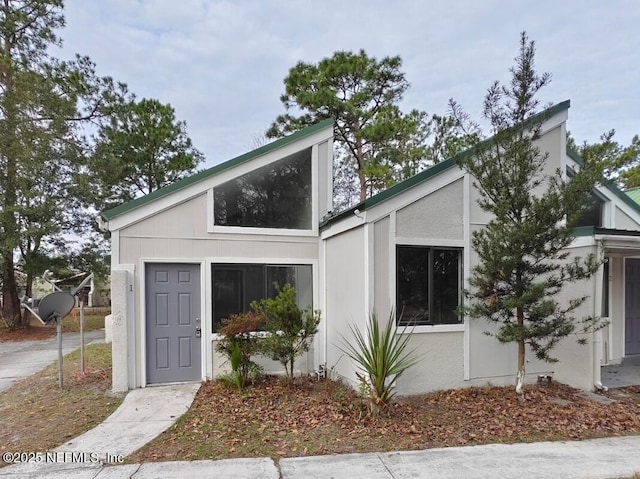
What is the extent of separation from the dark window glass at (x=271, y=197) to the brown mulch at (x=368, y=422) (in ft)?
10.0

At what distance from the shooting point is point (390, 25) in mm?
11273

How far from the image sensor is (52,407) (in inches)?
222

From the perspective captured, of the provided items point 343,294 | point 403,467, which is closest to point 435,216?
point 343,294

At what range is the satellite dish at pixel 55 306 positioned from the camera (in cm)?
645

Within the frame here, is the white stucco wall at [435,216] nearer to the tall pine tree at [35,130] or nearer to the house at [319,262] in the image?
the house at [319,262]

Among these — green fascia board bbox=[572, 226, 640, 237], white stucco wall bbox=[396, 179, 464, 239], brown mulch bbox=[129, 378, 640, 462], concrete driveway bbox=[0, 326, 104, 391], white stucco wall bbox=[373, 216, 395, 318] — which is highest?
white stucco wall bbox=[396, 179, 464, 239]

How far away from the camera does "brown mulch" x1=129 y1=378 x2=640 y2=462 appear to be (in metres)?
4.13

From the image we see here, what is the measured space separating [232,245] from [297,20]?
7806 mm

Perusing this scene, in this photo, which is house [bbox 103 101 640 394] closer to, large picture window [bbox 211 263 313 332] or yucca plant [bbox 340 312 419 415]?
large picture window [bbox 211 263 313 332]

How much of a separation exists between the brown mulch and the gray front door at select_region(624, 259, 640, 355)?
9.19 ft

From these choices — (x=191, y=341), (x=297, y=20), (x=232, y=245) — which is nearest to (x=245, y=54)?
(x=297, y=20)

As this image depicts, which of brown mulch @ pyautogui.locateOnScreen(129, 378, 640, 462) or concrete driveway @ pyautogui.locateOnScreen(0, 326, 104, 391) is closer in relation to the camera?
brown mulch @ pyautogui.locateOnScreen(129, 378, 640, 462)

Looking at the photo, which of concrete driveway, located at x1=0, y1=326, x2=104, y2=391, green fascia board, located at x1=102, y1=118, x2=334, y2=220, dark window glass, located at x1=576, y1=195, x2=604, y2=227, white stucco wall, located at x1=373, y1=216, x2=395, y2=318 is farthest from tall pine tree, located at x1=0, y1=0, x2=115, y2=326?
dark window glass, located at x1=576, y1=195, x2=604, y2=227

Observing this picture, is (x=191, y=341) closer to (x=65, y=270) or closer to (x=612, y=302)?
(x=612, y=302)
